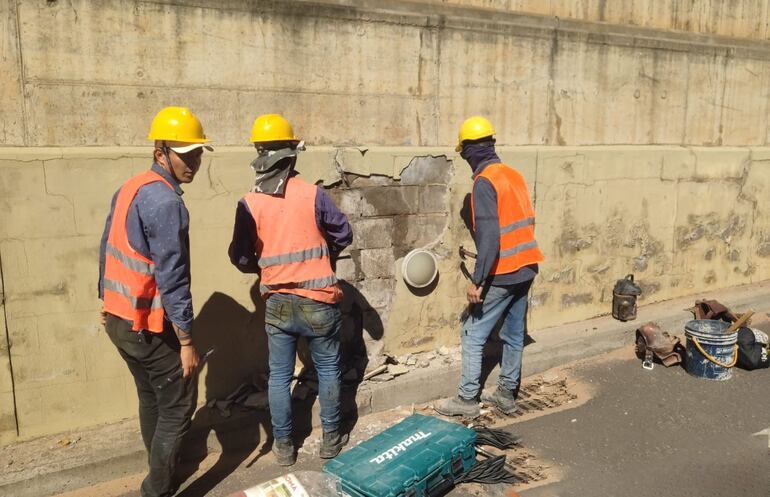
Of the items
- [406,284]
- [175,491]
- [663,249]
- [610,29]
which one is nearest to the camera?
[175,491]

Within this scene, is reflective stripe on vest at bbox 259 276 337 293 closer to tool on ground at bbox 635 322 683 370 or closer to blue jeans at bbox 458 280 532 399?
blue jeans at bbox 458 280 532 399

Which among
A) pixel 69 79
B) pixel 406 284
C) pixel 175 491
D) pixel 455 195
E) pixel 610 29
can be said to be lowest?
pixel 175 491

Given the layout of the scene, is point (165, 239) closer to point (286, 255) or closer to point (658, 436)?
point (286, 255)

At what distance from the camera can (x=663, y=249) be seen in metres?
6.62

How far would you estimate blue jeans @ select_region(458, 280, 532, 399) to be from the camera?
4.55m

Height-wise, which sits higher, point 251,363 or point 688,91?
point 688,91

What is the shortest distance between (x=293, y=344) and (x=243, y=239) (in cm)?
71

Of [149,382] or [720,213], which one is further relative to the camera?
[720,213]

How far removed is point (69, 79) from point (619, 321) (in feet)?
16.8

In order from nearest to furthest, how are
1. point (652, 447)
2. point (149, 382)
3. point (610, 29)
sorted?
point (149, 382)
point (652, 447)
point (610, 29)

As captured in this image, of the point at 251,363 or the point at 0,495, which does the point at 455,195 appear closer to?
the point at 251,363

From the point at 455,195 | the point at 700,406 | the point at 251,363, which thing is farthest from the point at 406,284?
the point at 700,406

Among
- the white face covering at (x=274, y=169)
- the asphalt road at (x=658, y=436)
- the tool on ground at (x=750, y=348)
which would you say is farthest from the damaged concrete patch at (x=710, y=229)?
the white face covering at (x=274, y=169)

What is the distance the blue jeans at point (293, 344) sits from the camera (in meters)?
3.80
